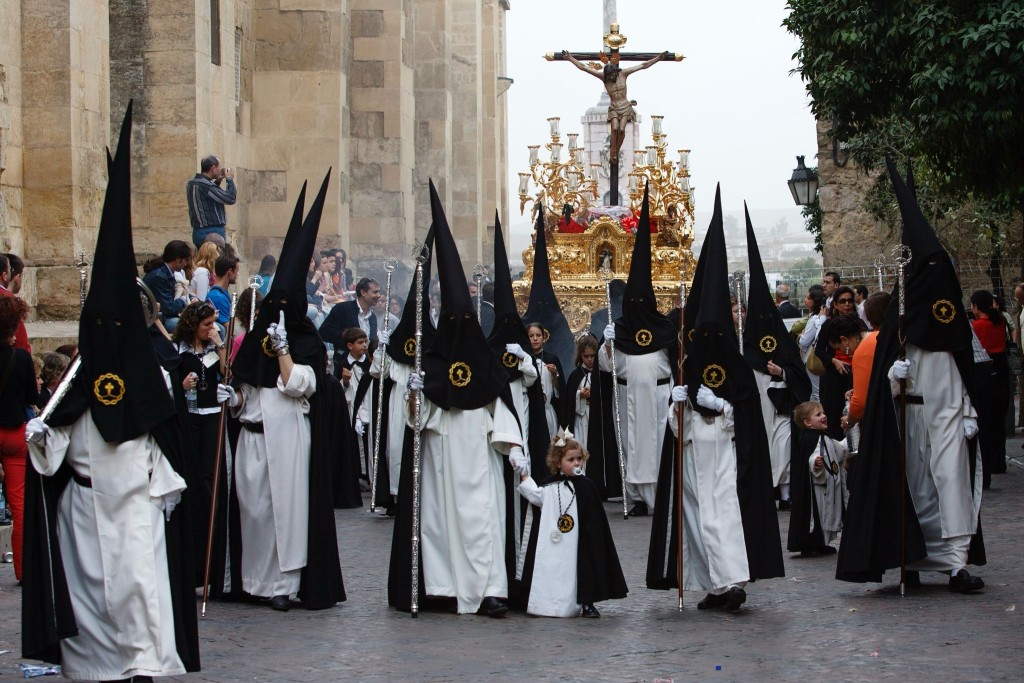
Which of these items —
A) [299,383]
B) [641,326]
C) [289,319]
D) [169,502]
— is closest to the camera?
[169,502]

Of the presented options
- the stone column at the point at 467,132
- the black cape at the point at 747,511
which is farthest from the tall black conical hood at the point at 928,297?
the stone column at the point at 467,132

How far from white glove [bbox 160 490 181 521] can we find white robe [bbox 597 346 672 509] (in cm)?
744

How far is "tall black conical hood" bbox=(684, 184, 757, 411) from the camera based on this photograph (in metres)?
9.16

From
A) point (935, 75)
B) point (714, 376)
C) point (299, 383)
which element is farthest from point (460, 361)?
point (935, 75)

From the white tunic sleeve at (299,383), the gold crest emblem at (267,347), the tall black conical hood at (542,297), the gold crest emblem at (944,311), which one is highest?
the tall black conical hood at (542,297)

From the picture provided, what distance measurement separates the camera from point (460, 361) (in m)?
9.19

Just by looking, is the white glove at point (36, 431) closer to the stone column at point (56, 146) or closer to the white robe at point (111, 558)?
the white robe at point (111, 558)

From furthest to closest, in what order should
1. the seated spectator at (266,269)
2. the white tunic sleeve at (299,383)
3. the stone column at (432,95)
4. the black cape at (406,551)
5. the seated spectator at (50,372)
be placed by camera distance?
1. the stone column at (432,95)
2. the seated spectator at (266,269)
3. the seated spectator at (50,372)
4. the white tunic sleeve at (299,383)
5. the black cape at (406,551)

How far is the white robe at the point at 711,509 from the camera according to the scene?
909cm

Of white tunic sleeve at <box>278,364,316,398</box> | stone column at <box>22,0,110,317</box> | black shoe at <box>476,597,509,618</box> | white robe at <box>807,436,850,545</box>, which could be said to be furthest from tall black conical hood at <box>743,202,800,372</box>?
stone column at <box>22,0,110,317</box>

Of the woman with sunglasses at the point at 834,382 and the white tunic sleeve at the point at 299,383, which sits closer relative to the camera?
the white tunic sleeve at the point at 299,383

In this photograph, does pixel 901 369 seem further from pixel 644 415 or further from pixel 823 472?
pixel 644 415

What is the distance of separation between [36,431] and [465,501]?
2915 mm

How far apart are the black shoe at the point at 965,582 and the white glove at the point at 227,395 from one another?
4.25 m
